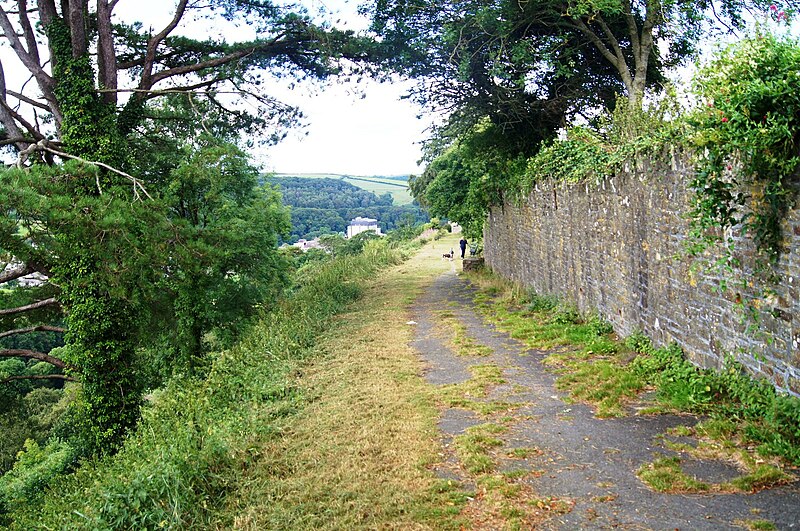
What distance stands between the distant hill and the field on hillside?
149 centimetres

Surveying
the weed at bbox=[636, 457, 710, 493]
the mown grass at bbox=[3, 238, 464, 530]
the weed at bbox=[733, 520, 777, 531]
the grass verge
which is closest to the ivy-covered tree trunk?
the mown grass at bbox=[3, 238, 464, 530]

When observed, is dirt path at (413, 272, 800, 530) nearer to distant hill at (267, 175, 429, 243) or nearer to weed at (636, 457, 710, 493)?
weed at (636, 457, 710, 493)

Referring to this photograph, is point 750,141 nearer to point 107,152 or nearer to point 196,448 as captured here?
point 196,448

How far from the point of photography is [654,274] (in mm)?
7547

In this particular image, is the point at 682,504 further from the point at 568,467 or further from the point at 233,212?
the point at 233,212

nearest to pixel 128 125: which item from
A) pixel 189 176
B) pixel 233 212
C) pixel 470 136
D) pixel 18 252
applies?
pixel 189 176

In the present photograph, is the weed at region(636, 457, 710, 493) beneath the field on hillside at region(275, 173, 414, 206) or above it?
beneath

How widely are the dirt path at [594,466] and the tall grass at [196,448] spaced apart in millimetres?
1906

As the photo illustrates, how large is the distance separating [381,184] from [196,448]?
12698cm

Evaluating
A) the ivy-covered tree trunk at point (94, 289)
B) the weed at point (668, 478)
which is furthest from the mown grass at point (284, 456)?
the ivy-covered tree trunk at point (94, 289)

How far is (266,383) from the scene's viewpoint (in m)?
7.95

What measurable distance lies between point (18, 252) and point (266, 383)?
503 cm

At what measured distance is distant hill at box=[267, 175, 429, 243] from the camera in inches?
2534

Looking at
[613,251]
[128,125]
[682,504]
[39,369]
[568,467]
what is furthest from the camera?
[39,369]
